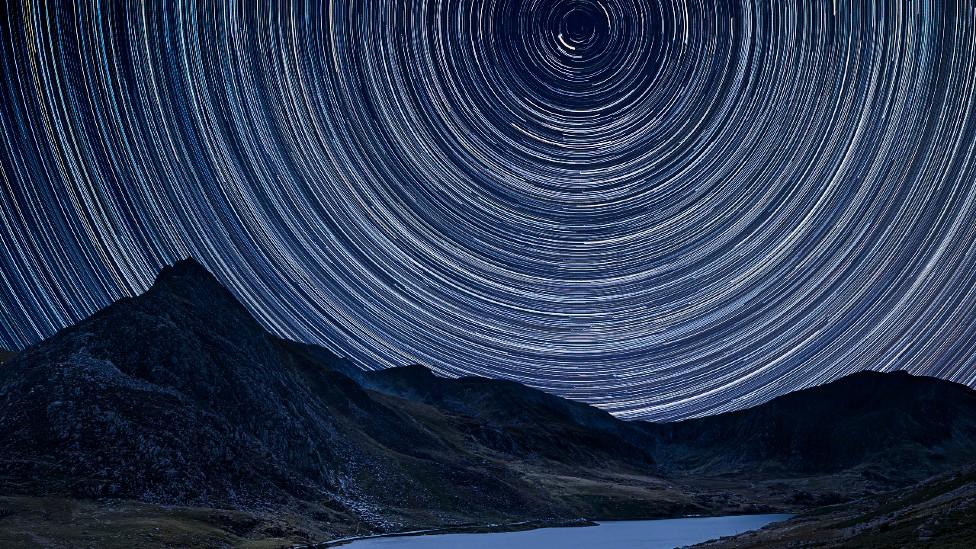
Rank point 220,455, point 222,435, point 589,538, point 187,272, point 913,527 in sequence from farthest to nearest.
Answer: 1. point 187,272
2. point 222,435
3. point 589,538
4. point 220,455
5. point 913,527

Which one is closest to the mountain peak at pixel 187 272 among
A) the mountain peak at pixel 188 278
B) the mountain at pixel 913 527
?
the mountain peak at pixel 188 278

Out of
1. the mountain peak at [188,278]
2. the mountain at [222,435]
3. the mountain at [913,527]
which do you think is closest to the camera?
the mountain at [913,527]

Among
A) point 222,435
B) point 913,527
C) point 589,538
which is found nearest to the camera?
point 913,527

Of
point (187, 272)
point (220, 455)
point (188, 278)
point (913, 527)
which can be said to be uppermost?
point (187, 272)

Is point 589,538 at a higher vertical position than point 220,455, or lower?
lower

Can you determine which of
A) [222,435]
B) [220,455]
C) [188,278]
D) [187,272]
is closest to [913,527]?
[220,455]

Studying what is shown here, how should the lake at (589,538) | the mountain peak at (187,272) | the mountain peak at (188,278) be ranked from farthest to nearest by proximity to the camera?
the mountain peak at (187,272) → the mountain peak at (188,278) → the lake at (589,538)

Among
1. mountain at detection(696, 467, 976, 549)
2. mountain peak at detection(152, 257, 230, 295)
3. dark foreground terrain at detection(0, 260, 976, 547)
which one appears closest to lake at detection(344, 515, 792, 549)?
dark foreground terrain at detection(0, 260, 976, 547)

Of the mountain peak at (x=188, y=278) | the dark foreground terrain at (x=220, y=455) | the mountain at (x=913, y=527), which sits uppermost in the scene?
the mountain peak at (x=188, y=278)

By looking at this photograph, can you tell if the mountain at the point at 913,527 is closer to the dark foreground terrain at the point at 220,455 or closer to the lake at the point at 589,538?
the lake at the point at 589,538

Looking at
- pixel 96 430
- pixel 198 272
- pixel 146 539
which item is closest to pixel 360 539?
pixel 146 539

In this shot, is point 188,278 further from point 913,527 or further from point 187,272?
point 913,527
